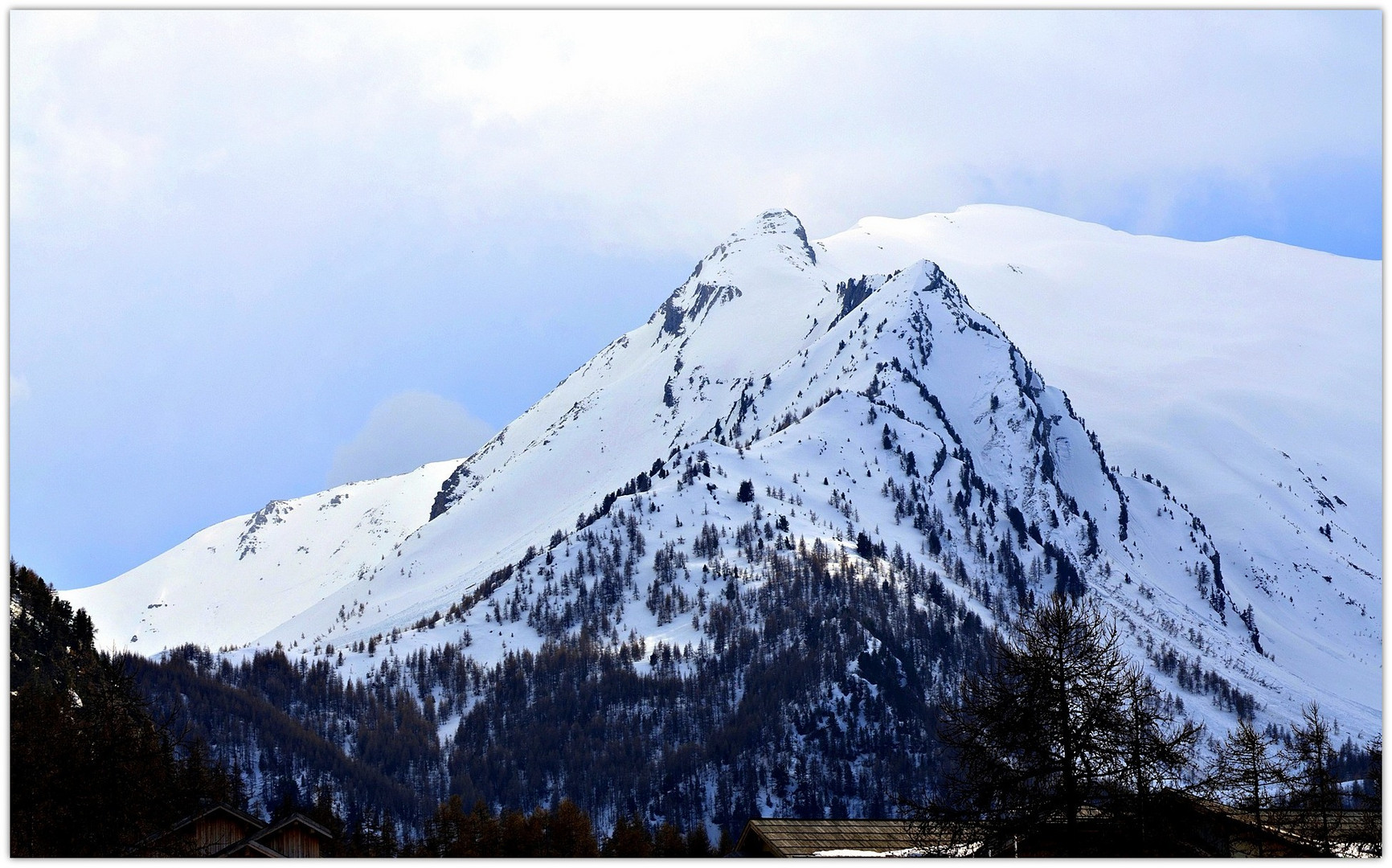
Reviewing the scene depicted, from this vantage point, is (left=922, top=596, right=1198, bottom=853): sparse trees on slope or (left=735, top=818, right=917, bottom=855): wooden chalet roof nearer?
(left=922, top=596, right=1198, bottom=853): sparse trees on slope

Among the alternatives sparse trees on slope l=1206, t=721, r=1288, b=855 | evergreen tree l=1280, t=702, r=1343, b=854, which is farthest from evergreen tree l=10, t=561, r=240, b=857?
evergreen tree l=1280, t=702, r=1343, b=854

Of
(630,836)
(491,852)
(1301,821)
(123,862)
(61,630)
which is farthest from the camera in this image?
(61,630)

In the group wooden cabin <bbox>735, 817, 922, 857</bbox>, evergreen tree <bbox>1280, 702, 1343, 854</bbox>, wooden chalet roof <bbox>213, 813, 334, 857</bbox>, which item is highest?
evergreen tree <bbox>1280, 702, 1343, 854</bbox>

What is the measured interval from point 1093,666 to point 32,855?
3156 cm

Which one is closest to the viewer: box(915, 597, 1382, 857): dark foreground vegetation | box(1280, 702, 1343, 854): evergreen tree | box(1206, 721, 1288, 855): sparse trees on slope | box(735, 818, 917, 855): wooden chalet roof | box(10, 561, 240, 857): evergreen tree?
box(915, 597, 1382, 857): dark foreground vegetation

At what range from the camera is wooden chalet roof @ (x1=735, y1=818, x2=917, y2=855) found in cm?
5206

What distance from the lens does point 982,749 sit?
Answer: 1607 inches

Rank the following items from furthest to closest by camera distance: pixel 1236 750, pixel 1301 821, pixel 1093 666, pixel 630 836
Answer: pixel 630 836
pixel 1236 750
pixel 1301 821
pixel 1093 666

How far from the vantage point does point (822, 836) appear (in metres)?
53.5

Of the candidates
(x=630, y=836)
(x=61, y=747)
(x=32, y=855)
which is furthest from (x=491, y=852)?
(x=32, y=855)

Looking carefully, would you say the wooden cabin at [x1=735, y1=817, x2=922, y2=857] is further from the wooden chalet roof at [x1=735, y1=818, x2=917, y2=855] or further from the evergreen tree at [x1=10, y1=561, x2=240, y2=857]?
the evergreen tree at [x1=10, y1=561, x2=240, y2=857]

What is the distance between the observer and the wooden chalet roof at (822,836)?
52.1 metres

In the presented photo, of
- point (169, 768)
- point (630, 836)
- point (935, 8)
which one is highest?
point (935, 8)

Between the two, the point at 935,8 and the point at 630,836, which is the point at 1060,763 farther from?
the point at 630,836
